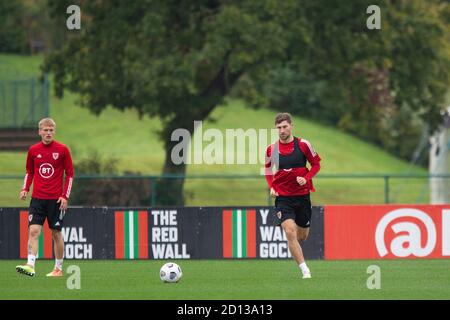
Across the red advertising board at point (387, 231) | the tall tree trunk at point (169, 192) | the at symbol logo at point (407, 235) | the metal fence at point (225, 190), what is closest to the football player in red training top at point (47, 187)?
the red advertising board at point (387, 231)

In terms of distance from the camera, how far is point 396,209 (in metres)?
20.7

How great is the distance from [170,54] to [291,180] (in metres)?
16.3

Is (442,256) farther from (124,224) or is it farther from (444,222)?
A: (124,224)

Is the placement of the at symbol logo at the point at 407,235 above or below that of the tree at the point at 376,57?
below

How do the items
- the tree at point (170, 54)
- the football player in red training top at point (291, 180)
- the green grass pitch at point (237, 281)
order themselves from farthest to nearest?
the tree at point (170, 54) → the football player in red training top at point (291, 180) → the green grass pitch at point (237, 281)

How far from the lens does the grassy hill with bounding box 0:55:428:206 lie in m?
40.8

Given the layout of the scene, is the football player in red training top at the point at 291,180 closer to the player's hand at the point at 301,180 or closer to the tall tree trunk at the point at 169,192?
the player's hand at the point at 301,180

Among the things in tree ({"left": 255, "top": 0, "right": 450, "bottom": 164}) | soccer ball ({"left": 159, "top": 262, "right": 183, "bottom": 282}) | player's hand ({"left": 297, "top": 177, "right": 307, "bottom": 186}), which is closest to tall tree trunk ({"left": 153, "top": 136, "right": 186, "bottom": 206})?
tree ({"left": 255, "top": 0, "right": 450, "bottom": 164})

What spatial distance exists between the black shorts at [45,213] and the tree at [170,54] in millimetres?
12292

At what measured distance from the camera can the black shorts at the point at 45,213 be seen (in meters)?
15.9

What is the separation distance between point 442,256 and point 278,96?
34.5 metres

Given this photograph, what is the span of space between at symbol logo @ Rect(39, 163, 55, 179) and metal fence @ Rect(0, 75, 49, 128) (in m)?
18.1

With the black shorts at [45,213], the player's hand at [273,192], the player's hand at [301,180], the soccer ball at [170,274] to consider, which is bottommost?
the soccer ball at [170,274]

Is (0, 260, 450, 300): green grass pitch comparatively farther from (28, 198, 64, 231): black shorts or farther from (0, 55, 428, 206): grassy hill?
(0, 55, 428, 206): grassy hill
